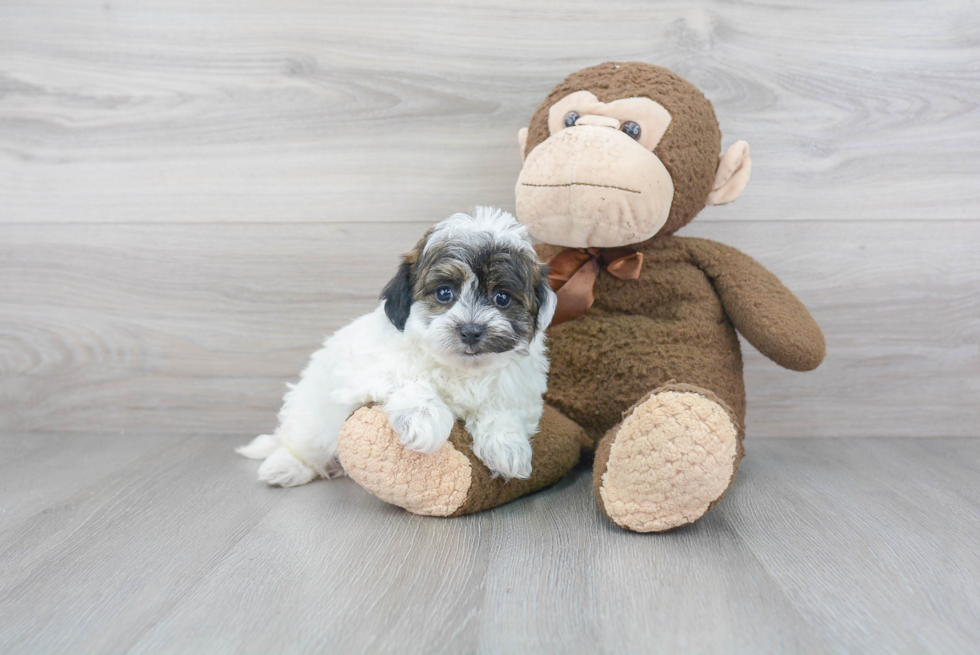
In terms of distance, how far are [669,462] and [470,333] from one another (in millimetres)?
379

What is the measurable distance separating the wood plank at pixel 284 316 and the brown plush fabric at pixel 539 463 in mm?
650

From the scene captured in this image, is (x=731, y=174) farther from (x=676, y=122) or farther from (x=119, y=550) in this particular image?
(x=119, y=550)

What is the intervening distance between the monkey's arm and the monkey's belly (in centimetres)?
6

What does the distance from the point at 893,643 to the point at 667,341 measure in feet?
2.21

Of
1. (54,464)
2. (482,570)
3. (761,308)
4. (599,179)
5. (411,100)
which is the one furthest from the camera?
(411,100)

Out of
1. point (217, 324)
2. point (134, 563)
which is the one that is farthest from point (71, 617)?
point (217, 324)

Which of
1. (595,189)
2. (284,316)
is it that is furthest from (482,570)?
(284,316)

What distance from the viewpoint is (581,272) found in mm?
1421

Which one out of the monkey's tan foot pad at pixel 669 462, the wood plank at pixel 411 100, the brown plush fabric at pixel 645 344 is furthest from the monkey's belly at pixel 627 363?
the wood plank at pixel 411 100

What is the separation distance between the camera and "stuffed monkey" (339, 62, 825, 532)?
113cm

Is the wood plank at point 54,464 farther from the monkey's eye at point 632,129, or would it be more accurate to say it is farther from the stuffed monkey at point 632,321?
the monkey's eye at point 632,129

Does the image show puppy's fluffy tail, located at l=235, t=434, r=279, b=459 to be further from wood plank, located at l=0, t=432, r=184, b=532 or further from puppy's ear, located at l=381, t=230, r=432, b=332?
puppy's ear, located at l=381, t=230, r=432, b=332

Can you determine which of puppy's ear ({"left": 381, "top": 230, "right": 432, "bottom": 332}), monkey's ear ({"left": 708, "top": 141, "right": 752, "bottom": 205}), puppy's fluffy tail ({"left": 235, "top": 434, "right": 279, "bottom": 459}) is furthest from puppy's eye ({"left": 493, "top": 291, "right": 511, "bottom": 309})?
puppy's fluffy tail ({"left": 235, "top": 434, "right": 279, "bottom": 459})

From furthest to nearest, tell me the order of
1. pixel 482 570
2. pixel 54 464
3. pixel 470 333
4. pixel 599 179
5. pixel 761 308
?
pixel 54 464 → pixel 761 308 → pixel 599 179 → pixel 470 333 → pixel 482 570
